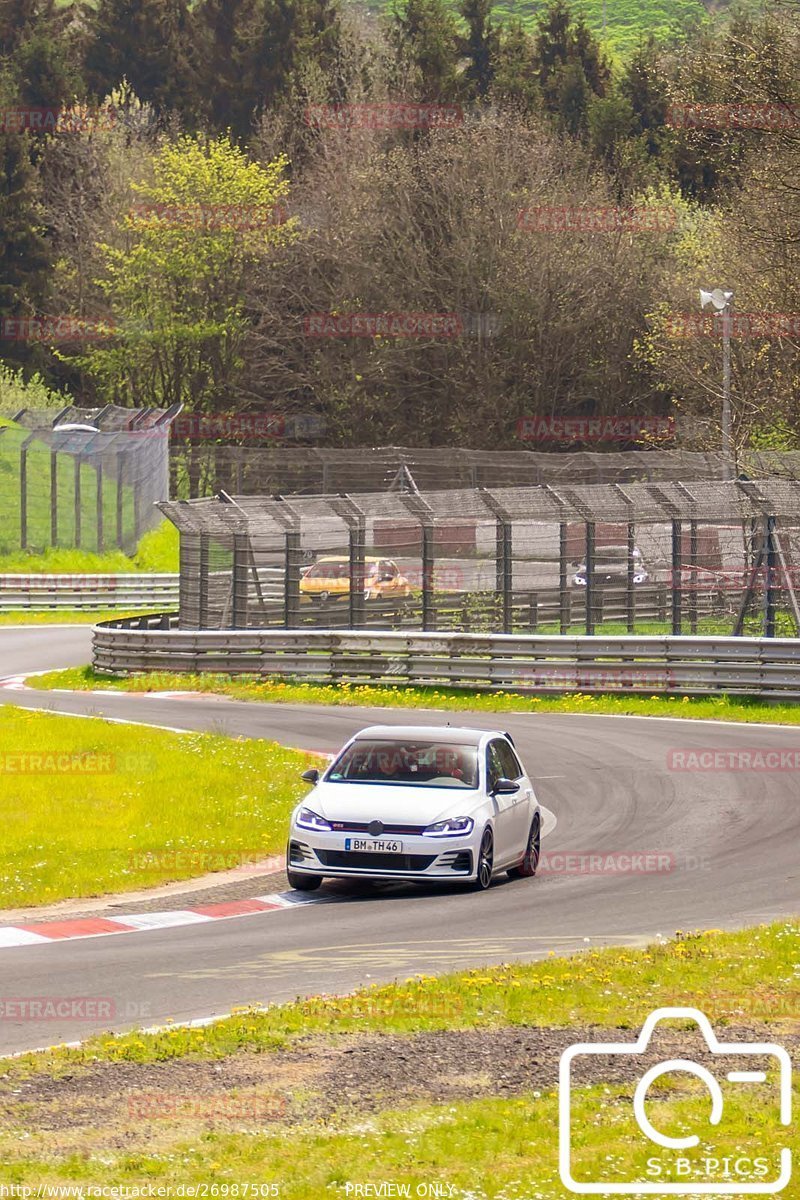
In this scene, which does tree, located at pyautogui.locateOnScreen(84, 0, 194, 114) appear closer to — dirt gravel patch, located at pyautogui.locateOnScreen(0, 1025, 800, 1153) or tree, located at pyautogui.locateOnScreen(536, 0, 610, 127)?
tree, located at pyautogui.locateOnScreen(536, 0, 610, 127)

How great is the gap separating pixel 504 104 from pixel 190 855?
233ft

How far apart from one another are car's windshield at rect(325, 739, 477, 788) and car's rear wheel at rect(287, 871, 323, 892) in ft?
2.90

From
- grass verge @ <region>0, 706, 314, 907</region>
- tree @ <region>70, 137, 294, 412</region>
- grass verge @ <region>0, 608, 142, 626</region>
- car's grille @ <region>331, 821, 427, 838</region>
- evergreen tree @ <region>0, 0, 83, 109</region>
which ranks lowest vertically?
grass verge @ <region>0, 608, 142, 626</region>

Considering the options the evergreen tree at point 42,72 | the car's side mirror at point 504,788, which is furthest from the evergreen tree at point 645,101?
the car's side mirror at point 504,788

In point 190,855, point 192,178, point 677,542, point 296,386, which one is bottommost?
point 190,855

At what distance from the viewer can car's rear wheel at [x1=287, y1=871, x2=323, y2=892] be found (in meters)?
15.1

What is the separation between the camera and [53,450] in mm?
49750

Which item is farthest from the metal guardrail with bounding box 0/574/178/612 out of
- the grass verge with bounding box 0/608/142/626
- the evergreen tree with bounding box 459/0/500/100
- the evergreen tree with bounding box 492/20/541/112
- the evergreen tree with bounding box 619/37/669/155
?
the evergreen tree with bounding box 459/0/500/100

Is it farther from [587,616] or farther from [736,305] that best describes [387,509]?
[736,305]

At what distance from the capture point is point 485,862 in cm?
1509

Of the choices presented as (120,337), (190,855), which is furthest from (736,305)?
(190,855)

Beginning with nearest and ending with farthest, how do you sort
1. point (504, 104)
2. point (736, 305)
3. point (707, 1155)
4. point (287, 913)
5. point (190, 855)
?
point (707, 1155), point (287, 913), point (190, 855), point (736, 305), point (504, 104)

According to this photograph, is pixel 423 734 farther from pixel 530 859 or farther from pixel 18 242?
pixel 18 242

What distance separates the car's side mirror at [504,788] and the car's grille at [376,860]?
88 centimetres
